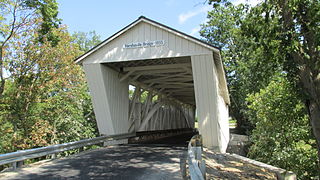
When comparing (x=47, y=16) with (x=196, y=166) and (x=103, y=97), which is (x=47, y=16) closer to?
(x=103, y=97)

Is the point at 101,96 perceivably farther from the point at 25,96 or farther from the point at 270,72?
the point at 270,72

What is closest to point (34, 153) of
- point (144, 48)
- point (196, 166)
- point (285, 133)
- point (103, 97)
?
point (196, 166)

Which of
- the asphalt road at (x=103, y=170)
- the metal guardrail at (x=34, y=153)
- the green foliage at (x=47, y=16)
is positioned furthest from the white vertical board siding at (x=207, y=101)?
the green foliage at (x=47, y=16)

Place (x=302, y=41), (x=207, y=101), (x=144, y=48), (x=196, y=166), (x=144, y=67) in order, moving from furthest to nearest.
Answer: (x=144, y=67), (x=144, y=48), (x=207, y=101), (x=302, y=41), (x=196, y=166)

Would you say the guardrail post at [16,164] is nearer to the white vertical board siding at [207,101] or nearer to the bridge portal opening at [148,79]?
the bridge portal opening at [148,79]

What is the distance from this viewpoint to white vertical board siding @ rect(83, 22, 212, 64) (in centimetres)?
920

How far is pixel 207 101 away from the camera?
9320mm

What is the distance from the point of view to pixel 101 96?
9.99m

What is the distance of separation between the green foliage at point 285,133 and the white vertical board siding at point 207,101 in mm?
2036

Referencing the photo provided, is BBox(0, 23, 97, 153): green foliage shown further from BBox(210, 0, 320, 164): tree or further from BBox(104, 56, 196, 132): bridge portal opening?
BBox(210, 0, 320, 164): tree

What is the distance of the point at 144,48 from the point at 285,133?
6.27 m

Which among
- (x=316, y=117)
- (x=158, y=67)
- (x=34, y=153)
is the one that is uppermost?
(x=158, y=67)

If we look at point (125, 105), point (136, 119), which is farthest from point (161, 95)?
point (125, 105)

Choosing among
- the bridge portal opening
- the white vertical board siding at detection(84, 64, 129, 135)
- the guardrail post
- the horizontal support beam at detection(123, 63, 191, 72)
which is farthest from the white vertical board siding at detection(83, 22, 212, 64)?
the guardrail post
